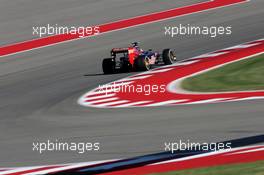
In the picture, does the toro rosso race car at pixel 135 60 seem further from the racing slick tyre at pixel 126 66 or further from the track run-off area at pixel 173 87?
the track run-off area at pixel 173 87

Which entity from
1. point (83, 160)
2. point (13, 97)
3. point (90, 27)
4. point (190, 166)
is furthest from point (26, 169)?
point (90, 27)

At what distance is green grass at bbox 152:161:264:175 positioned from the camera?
10.8 metres

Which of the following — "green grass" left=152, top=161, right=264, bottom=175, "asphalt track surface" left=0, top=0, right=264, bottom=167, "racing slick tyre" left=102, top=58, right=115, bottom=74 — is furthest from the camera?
"racing slick tyre" left=102, top=58, right=115, bottom=74

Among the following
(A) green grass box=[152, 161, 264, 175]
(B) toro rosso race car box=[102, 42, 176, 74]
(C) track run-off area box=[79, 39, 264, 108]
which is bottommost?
(A) green grass box=[152, 161, 264, 175]

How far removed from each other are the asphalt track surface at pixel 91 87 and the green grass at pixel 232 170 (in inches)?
81.7

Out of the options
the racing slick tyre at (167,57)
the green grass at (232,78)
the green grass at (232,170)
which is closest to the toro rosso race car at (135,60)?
the racing slick tyre at (167,57)

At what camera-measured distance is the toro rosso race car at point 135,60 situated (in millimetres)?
24188

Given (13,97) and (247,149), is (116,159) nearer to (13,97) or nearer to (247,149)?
(247,149)

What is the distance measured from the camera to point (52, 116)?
18.4 metres

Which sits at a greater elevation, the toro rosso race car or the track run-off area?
the toro rosso race car

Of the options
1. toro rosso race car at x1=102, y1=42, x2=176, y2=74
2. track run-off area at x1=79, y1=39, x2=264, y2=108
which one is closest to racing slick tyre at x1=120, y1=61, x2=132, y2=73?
toro rosso race car at x1=102, y1=42, x2=176, y2=74

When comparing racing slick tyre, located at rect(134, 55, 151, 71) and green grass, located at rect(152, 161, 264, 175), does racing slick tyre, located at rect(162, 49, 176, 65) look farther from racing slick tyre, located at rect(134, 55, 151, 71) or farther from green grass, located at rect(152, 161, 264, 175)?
green grass, located at rect(152, 161, 264, 175)

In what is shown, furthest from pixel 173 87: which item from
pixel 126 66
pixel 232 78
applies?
pixel 126 66

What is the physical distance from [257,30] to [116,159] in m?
15.9
